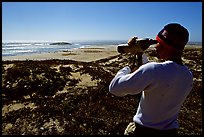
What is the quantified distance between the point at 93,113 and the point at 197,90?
5660 millimetres

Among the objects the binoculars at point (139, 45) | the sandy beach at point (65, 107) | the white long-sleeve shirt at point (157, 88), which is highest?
the binoculars at point (139, 45)

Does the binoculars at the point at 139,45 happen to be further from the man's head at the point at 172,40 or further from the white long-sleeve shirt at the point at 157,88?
the white long-sleeve shirt at the point at 157,88

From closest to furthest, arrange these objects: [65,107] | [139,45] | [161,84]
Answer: [161,84], [139,45], [65,107]

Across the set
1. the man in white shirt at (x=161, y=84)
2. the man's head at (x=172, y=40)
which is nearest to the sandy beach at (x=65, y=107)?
the man in white shirt at (x=161, y=84)

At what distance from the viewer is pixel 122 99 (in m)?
8.60

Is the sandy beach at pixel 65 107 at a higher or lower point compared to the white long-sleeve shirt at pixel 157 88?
lower

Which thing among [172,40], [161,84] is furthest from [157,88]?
[172,40]

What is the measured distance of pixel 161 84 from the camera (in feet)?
7.32

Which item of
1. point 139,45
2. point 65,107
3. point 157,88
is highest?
point 139,45

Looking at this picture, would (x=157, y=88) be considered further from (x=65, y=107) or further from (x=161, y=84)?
(x=65, y=107)

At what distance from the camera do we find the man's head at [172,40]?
90.3 inches

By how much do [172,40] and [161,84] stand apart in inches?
16.9

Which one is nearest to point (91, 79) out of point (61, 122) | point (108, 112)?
point (108, 112)

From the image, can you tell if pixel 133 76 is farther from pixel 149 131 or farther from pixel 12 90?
pixel 12 90
